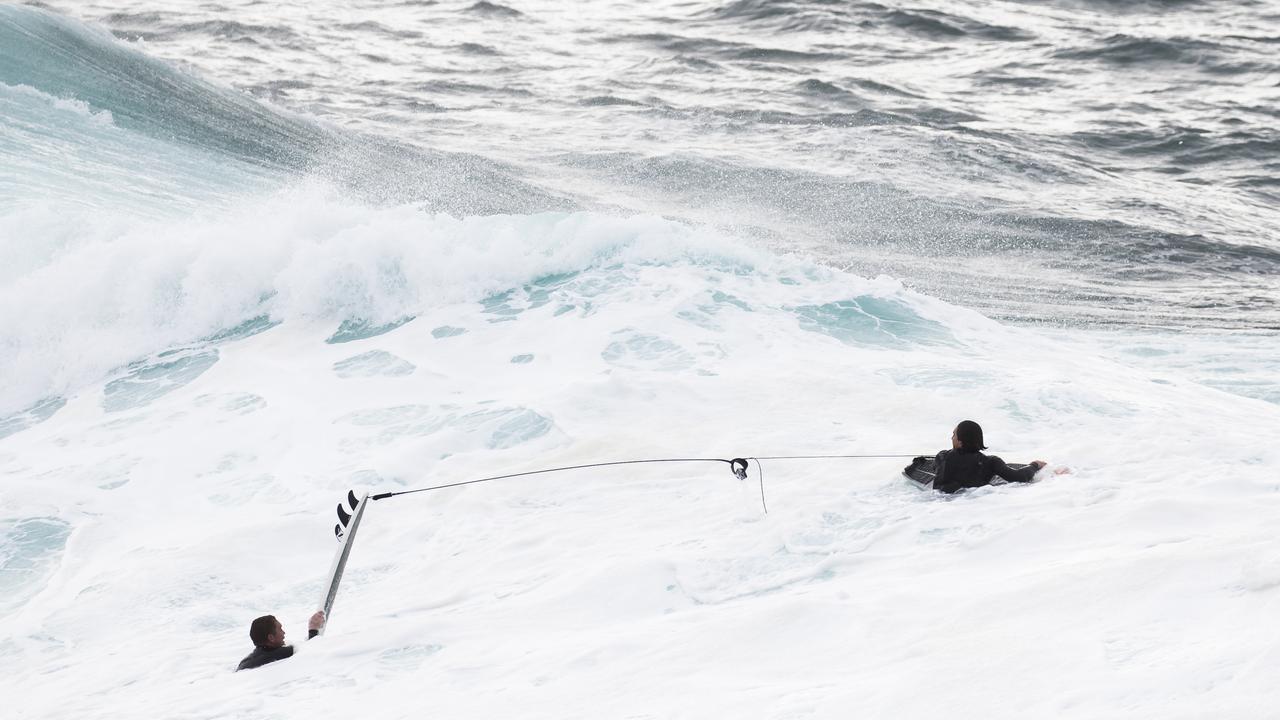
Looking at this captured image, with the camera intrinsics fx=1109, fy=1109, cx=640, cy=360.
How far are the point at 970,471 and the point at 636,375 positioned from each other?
3.13 metres

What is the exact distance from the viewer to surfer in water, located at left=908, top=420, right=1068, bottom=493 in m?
5.72

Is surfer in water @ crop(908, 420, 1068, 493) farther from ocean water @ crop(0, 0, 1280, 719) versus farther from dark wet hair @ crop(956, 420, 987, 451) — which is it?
ocean water @ crop(0, 0, 1280, 719)

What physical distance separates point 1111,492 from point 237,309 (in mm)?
7615

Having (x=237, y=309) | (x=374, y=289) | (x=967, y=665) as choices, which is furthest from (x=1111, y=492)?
(x=237, y=309)

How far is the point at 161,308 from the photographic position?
9.91m

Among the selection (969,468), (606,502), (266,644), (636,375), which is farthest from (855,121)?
(266,644)

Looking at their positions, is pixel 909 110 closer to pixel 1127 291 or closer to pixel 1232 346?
pixel 1127 291

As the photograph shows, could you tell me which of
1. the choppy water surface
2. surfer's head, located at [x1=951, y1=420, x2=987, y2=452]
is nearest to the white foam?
surfer's head, located at [x1=951, y1=420, x2=987, y2=452]

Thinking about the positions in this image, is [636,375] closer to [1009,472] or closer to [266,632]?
[1009,472]

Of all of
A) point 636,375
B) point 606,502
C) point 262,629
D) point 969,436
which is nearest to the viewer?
point 262,629

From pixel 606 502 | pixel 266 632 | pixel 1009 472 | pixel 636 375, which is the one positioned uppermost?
pixel 1009 472

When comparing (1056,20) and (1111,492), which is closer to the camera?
(1111,492)

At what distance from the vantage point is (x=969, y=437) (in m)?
5.72

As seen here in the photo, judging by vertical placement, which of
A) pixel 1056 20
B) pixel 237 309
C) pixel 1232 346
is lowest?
pixel 1232 346
